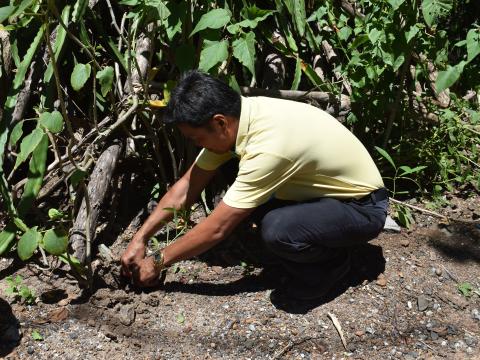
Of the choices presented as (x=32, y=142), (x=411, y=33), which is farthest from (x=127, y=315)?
(x=411, y=33)

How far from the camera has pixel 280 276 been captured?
2721 mm

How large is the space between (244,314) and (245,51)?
98cm

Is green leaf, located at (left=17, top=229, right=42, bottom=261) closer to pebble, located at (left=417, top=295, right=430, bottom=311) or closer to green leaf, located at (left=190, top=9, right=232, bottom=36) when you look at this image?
green leaf, located at (left=190, top=9, right=232, bottom=36)

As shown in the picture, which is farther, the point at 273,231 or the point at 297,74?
the point at 297,74

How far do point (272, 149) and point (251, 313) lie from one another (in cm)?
67

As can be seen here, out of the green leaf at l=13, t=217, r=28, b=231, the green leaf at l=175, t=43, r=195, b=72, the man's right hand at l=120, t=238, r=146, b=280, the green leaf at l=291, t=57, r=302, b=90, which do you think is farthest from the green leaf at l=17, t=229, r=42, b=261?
the green leaf at l=291, t=57, r=302, b=90

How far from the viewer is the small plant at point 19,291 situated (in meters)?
2.48

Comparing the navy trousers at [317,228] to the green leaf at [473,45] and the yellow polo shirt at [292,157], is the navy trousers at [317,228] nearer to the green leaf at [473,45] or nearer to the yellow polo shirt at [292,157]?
the yellow polo shirt at [292,157]

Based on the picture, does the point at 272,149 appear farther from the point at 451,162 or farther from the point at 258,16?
the point at 451,162

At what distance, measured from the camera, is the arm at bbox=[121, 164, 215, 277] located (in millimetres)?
2551

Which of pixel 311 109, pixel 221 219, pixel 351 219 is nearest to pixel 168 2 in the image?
pixel 311 109

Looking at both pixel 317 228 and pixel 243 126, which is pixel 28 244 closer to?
pixel 243 126

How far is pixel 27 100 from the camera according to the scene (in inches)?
111

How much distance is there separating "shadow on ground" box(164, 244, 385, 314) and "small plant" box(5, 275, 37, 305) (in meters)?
0.50
